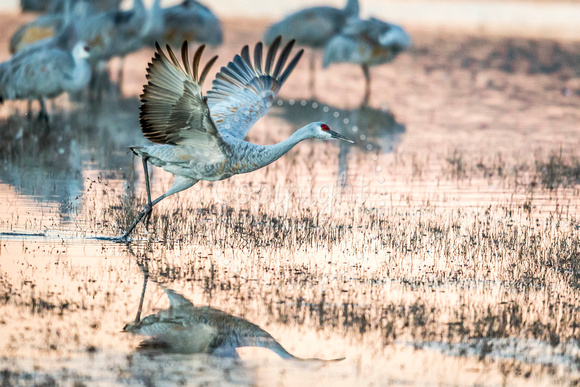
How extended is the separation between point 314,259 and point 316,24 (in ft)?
45.6

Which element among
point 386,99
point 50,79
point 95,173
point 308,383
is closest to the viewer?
point 308,383

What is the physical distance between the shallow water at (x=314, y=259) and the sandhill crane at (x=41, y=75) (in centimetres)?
48

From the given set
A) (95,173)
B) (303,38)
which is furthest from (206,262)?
(303,38)

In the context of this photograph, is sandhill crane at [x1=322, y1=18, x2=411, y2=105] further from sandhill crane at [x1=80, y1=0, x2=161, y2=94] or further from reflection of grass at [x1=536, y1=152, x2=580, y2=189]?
reflection of grass at [x1=536, y1=152, x2=580, y2=189]

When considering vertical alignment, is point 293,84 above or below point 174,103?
above

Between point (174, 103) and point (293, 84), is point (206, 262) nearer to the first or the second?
point (174, 103)

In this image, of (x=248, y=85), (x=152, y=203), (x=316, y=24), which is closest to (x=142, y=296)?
Answer: (x=152, y=203)

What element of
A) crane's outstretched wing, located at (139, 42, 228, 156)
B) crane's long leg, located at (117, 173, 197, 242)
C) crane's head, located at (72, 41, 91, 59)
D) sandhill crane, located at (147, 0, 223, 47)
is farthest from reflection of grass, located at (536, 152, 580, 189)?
sandhill crane, located at (147, 0, 223, 47)

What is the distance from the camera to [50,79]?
1438 cm

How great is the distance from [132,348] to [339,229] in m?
3.45

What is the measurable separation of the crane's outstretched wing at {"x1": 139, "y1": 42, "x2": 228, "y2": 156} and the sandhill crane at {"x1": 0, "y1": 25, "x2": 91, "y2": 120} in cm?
651

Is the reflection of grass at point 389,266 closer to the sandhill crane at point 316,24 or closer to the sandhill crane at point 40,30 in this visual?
the sandhill crane at point 40,30

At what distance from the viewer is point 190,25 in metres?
21.6

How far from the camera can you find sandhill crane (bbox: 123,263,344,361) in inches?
231
